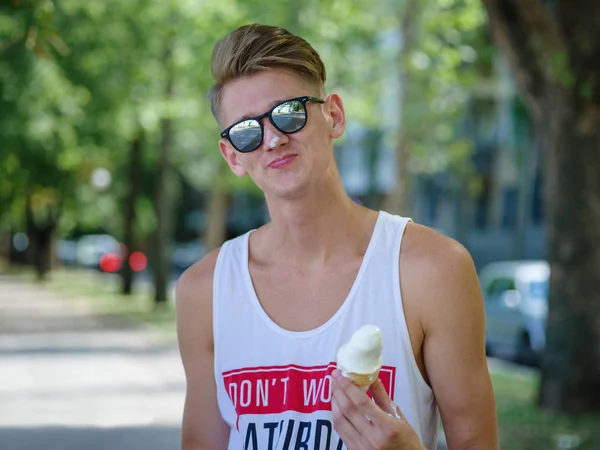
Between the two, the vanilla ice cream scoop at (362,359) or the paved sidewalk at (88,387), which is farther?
the paved sidewalk at (88,387)

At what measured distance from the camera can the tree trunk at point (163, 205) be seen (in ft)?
89.3

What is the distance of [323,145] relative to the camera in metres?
3.02

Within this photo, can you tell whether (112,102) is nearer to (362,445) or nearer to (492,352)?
(492,352)

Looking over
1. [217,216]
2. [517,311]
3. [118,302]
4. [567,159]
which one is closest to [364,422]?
[567,159]

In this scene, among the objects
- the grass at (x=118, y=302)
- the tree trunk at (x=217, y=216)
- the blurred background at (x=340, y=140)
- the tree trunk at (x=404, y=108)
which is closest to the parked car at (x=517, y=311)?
the blurred background at (x=340, y=140)

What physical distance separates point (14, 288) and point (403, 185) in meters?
24.0

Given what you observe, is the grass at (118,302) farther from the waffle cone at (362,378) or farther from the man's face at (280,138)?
the waffle cone at (362,378)

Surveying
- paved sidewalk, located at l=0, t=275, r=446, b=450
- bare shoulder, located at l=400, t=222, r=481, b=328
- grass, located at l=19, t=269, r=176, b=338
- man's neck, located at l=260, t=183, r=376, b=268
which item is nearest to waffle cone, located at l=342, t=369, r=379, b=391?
bare shoulder, located at l=400, t=222, r=481, b=328

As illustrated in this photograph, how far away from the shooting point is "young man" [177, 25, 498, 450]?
279 cm

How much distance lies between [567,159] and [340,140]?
16132 millimetres

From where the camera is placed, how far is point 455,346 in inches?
109

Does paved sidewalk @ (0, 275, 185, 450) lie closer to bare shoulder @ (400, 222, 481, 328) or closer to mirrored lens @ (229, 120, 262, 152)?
mirrored lens @ (229, 120, 262, 152)

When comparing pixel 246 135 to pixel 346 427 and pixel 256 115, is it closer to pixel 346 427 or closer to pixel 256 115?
pixel 256 115

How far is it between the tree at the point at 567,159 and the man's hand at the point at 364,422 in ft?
28.1
